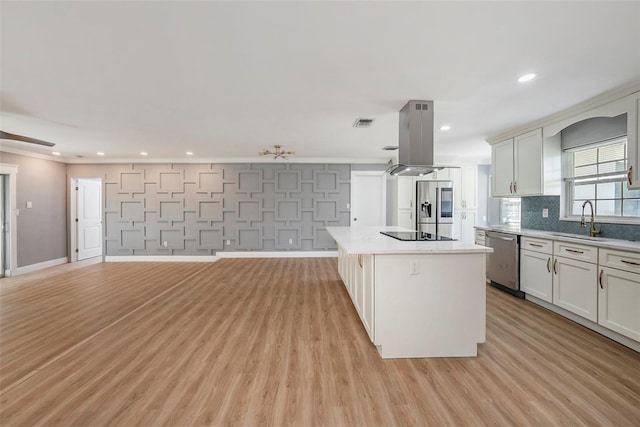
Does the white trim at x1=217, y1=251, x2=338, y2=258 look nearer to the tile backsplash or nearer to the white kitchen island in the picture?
the tile backsplash

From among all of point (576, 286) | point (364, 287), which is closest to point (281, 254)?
point (364, 287)

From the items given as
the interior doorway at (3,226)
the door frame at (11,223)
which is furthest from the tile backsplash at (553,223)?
the interior doorway at (3,226)

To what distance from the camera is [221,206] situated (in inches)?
263

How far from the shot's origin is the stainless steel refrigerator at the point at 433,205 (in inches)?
246

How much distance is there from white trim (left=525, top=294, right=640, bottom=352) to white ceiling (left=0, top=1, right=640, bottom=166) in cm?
229

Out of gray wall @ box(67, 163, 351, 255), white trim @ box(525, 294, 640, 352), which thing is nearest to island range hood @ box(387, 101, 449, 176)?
white trim @ box(525, 294, 640, 352)

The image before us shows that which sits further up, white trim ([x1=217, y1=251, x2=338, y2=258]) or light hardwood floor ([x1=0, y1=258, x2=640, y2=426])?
white trim ([x1=217, y1=251, x2=338, y2=258])

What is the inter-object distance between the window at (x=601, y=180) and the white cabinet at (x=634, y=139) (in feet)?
1.87

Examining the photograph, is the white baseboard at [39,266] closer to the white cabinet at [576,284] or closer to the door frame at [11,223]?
the door frame at [11,223]

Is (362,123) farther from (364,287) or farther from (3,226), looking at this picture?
(3,226)

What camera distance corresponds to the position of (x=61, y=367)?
6.97ft

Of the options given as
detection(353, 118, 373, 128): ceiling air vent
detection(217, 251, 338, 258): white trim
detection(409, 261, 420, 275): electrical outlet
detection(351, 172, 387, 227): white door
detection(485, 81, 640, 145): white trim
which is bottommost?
detection(217, 251, 338, 258): white trim

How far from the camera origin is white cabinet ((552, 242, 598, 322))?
8.73ft

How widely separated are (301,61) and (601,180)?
3739mm
